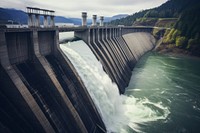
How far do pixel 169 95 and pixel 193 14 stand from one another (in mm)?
78129

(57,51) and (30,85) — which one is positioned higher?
(57,51)

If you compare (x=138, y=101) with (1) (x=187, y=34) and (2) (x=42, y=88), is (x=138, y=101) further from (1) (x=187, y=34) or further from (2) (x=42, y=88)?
(1) (x=187, y=34)

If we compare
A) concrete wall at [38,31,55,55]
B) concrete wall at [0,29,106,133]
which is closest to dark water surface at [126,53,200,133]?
concrete wall at [0,29,106,133]

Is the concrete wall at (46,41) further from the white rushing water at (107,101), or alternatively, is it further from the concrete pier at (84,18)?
the concrete pier at (84,18)

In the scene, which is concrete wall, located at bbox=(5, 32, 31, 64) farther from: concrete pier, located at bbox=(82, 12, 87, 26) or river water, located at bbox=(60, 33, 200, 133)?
concrete pier, located at bbox=(82, 12, 87, 26)

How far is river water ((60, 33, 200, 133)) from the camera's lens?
28.5 metres

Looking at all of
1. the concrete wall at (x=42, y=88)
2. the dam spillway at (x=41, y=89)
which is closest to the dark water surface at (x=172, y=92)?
the dam spillway at (x=41, y=89)

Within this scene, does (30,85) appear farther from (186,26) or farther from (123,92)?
(186,26)

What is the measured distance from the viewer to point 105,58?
41.2 meters

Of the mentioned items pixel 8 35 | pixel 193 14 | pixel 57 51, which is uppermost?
pixel 193 14

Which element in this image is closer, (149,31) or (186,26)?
(186,26)

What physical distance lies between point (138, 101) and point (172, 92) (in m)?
11.4

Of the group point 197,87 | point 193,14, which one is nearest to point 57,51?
point 197,87

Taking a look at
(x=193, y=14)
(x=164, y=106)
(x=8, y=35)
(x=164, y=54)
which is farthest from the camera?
(x=193, y=14)
